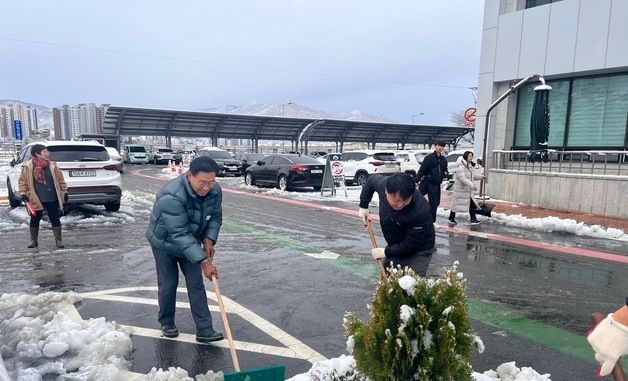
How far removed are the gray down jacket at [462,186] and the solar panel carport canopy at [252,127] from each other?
92.5 ft

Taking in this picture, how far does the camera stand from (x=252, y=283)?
5.70 metres

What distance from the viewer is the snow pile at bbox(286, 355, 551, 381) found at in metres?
2.74

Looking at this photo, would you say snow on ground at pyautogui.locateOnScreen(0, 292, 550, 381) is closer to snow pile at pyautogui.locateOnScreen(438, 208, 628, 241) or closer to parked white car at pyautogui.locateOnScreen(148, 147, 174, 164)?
snow pile at pyautogui.locateOnScreen(438, 208, 628, 241)

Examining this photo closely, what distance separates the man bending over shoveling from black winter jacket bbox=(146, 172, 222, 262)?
57.3 inches

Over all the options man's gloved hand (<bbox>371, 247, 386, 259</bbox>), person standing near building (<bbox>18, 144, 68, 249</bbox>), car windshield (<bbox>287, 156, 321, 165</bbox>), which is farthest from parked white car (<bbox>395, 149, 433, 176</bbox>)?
man's gloved hand (<bbox>371, 247, 386, 259</bbox>)

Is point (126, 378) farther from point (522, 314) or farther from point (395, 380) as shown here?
point (522, 314)

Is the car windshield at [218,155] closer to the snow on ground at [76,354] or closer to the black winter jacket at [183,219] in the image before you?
the snow on ground at [76,354]

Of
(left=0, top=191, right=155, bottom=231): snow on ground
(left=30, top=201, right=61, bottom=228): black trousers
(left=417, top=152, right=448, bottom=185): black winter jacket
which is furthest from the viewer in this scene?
(left=0, top=191, right=155, bottom=231): snow on ground

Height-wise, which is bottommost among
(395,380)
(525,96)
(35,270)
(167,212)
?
(35,270)

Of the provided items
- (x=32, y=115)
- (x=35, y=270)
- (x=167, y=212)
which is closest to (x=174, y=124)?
(x=35, y=270)

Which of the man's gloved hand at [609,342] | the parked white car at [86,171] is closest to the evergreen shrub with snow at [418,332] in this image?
the man's gloved hand at [609,342]

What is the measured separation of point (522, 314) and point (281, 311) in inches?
100

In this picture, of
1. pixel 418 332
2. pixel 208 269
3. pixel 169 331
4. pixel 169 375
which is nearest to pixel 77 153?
pixel 169 331

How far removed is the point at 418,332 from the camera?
2160 mm
